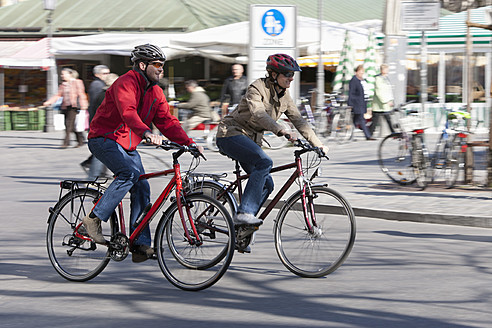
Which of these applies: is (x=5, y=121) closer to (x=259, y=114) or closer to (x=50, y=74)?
(x=50, y=74)

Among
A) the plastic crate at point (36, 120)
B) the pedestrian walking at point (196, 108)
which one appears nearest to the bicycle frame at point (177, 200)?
the pedestrian walking at point (196, 108)

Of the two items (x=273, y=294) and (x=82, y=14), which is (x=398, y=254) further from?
(x=82, y=14)

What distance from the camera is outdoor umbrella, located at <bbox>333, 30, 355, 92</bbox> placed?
76.9ft

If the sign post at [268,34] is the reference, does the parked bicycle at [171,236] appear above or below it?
below

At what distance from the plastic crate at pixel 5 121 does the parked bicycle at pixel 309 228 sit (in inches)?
845

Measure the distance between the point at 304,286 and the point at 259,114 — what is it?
135 cm

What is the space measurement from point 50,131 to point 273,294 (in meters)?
20.5

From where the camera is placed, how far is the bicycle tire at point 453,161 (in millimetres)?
11695

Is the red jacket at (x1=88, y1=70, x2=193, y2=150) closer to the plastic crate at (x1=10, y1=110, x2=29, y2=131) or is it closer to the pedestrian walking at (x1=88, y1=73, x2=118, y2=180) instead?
the pedestrian walking at (x1=88, y1=73, x2=118, y2=180)

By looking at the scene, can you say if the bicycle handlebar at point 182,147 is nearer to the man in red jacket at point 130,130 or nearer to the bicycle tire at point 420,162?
the man in red jacket at point 130,130

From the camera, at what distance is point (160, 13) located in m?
34.9

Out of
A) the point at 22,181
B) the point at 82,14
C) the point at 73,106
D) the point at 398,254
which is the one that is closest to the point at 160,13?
the point at 82,14

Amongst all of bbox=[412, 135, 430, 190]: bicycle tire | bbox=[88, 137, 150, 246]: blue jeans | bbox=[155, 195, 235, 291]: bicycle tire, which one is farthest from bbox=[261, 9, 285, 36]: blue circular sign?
bbox=[155, 195, 235, 291]: bicycle tire

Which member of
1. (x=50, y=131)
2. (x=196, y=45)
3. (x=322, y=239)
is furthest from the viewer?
(x=50, y=131)
